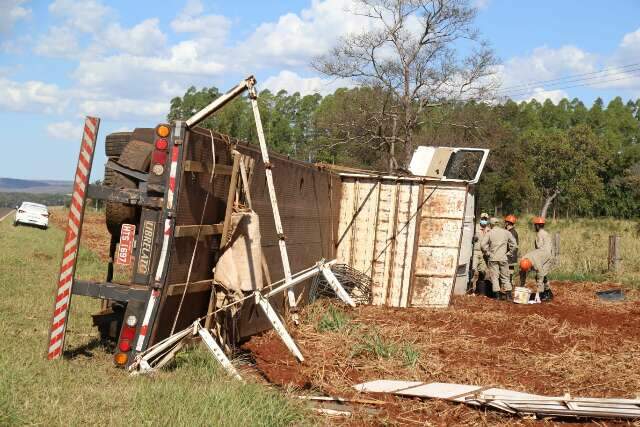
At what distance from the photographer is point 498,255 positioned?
17125mm

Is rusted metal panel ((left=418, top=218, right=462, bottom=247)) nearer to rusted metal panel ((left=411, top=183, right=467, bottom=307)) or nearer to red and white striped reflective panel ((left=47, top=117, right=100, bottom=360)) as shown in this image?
rusted metal panel ((left=411, top=183, right=467, bottom=307))

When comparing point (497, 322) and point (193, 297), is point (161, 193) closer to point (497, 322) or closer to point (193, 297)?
point (193, 297)

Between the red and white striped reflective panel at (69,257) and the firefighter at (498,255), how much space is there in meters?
11.0

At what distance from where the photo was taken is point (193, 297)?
320 inches

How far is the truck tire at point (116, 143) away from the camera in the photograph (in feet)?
26.6

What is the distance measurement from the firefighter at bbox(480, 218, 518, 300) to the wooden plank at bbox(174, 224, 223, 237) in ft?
32.6

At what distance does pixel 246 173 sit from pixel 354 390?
8.02 ft

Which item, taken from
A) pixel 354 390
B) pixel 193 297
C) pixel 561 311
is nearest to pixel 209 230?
pixel 193 297

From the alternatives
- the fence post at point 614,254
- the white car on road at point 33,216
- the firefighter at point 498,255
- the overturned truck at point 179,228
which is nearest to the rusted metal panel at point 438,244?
the firefighter at point 498,255

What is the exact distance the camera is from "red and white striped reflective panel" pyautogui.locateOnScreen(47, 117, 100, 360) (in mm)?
7594

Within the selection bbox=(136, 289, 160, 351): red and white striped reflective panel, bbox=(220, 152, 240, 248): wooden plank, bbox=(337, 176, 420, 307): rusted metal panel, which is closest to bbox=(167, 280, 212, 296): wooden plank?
bbox=(136, 289, 160, 351): red and white striped reflective panel

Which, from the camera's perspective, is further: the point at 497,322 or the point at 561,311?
the point at 561,311

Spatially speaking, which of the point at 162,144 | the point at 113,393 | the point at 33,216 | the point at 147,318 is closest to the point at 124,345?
the point at 147,318

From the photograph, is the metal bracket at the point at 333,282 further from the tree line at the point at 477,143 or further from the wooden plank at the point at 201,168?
the tree line at the point at 477,143
